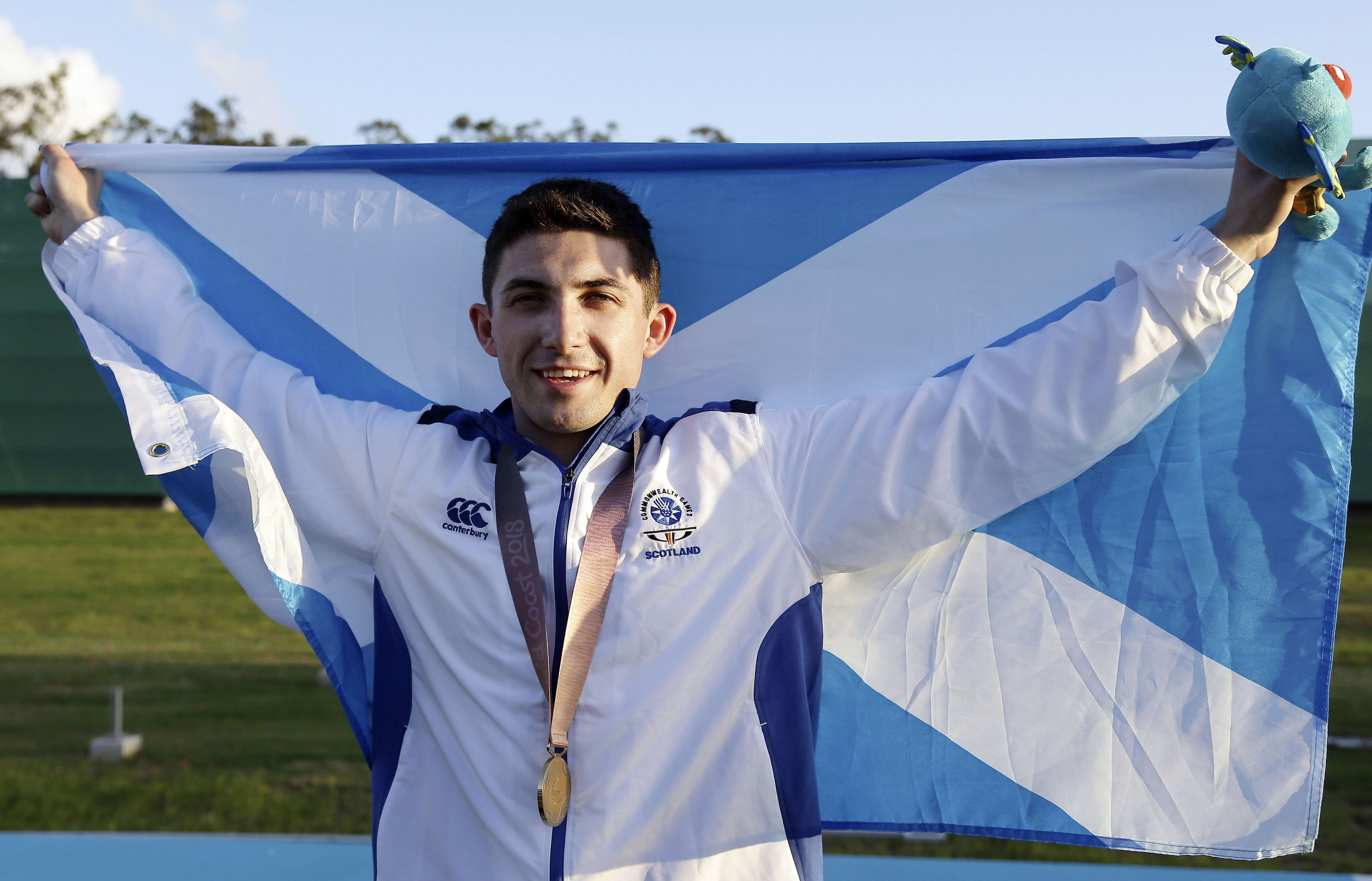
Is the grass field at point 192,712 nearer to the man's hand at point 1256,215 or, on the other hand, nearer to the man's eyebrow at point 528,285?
the man's hand at point 1256,215

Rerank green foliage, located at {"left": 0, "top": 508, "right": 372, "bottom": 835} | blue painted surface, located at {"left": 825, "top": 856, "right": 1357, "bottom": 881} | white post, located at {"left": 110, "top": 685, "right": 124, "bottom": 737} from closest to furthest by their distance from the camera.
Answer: blue painted surface, located at {"left": 825, "top": 856, "right": 1357, "bottom": 881} < green foliage, located at {"left": 0, "top": 508, "right": 372, "bottom": 835} < white post, located at {"left": 110, "top": 685, "right": 124, "bottom": 737}

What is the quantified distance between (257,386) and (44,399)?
4348mm

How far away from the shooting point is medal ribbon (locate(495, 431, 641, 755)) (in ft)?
5.88

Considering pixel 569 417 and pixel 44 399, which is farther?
pixel 44 399

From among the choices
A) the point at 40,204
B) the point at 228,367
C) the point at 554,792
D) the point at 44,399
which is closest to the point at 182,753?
the point at 44,399

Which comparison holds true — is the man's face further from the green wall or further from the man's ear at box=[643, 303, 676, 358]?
the green wall

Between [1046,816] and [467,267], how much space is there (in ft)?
5.63

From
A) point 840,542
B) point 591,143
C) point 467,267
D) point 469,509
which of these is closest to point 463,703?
point 469,509

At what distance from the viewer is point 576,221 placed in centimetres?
197

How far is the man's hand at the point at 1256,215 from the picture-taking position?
6.07ft

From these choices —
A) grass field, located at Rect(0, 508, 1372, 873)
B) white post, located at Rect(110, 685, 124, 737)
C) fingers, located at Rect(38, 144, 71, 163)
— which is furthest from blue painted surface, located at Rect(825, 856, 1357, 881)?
white post, located at Rect(110, 685, 124, 737)

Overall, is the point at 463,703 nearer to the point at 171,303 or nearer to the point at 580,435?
the point at 580,435

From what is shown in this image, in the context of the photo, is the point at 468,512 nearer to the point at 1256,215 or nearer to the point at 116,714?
the point at 1256,215

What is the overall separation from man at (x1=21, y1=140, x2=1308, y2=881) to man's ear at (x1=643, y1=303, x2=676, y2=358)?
0.09 metres
